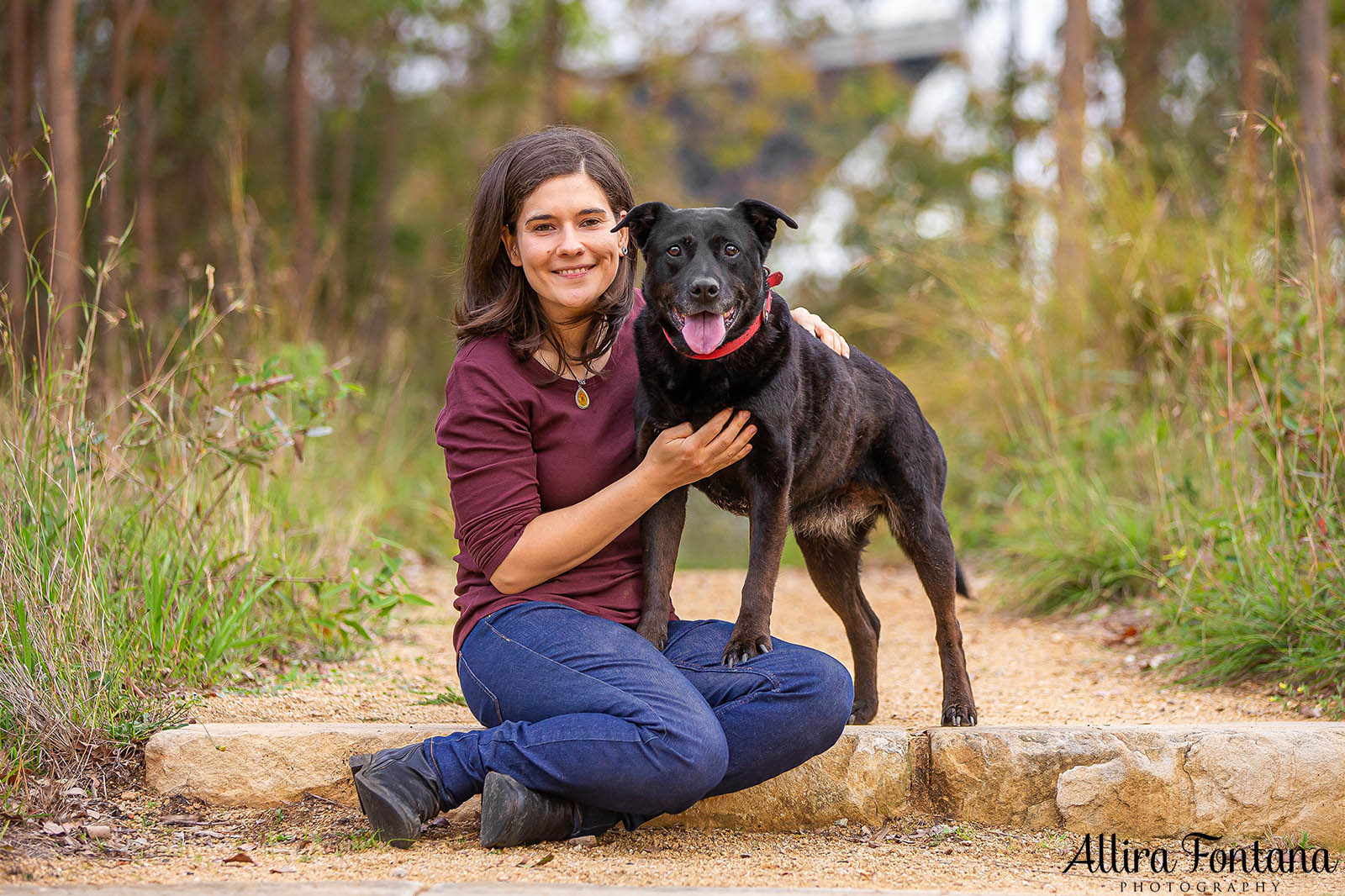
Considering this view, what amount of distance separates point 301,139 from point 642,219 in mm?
7894

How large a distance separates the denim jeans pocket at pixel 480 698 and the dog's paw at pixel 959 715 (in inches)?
46.4

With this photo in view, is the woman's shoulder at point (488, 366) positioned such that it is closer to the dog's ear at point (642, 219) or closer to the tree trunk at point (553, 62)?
the dog's ear at point (642, 219)

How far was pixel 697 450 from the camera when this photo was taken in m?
2.76

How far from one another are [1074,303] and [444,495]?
11.9 ft

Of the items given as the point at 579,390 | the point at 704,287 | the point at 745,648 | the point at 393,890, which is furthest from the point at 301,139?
the point at 393,890

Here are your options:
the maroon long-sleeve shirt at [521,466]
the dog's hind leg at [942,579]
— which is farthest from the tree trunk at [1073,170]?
the maroon long-sleeve shirt at [521,466]

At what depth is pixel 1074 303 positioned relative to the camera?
618 cm

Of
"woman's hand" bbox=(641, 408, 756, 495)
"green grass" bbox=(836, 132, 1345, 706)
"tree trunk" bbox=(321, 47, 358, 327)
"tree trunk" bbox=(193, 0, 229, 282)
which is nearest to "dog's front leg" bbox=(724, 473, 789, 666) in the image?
"woman's hand" bbox=(641, 408, 756, 495)

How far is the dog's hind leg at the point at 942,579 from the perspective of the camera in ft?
10.2

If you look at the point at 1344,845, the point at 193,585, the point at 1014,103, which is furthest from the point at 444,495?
the point at 1014,103

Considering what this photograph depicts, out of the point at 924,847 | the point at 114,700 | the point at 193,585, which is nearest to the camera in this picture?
the point at 924,847

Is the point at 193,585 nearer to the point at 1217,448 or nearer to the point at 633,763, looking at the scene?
the point at 633,763

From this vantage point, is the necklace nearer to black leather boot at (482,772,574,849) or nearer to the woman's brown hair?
the woman's brown hair

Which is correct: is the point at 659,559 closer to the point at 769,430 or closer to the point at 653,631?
the point at 653,631
